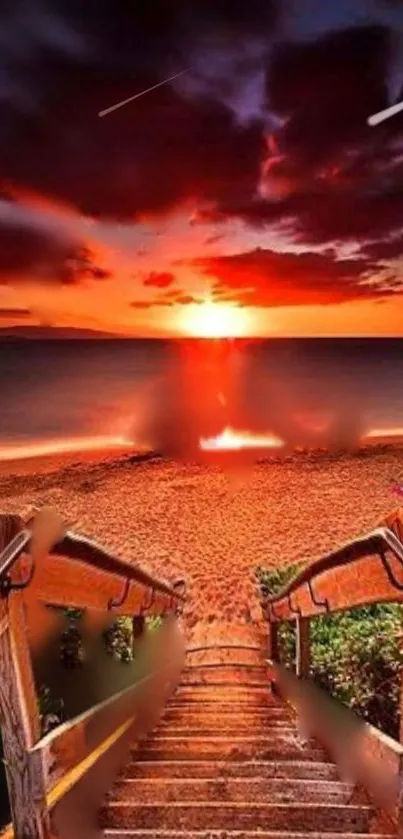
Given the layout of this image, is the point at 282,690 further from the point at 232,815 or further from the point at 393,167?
→ the point at 393,167

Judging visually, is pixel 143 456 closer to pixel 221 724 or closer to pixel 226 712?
pixel 226 712

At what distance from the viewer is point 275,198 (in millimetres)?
3043

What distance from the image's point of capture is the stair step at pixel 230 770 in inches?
47.3

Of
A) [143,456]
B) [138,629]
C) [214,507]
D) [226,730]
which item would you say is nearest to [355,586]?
[226,730]

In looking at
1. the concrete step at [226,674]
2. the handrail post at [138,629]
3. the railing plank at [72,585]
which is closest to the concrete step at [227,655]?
the concrete step at [226,674]

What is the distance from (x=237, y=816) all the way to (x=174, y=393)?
334 centimetres

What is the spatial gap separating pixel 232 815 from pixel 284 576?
10.3ft

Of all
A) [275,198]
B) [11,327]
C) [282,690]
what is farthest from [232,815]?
[11,327]

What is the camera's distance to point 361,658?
8.65ft

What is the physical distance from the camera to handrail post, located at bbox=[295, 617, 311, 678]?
201 centimetres

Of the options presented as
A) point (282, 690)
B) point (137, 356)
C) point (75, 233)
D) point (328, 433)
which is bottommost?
point (282, 690)

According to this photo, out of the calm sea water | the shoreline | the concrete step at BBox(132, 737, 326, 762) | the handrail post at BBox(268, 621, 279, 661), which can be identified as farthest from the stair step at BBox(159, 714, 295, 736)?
the shoreline

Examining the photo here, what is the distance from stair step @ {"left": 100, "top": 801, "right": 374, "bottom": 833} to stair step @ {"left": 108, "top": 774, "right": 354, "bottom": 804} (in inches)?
1.7

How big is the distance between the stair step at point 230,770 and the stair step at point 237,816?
188 mm
